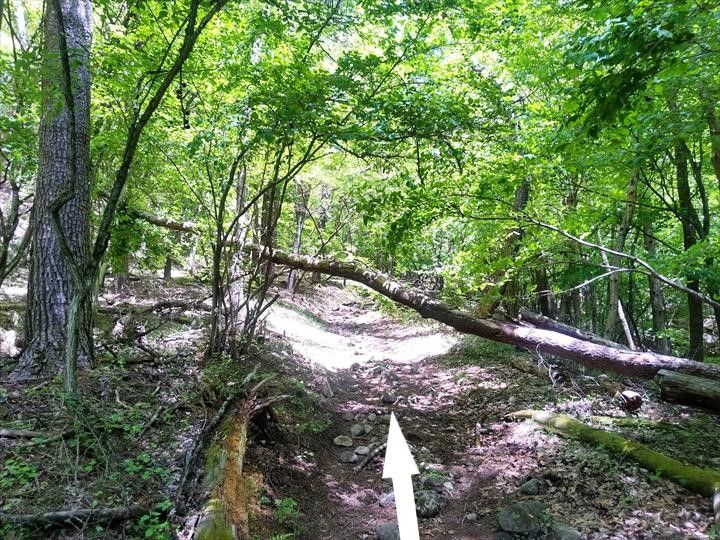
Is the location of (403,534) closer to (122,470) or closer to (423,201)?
(122,470)

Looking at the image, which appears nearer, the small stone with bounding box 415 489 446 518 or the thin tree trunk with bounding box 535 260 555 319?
the small stone with bounding box 415 489 446 518

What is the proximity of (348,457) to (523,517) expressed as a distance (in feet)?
8.03

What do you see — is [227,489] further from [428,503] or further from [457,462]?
[457,462]

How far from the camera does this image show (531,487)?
15.4 ft

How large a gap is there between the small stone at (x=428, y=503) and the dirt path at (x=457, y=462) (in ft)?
0.21

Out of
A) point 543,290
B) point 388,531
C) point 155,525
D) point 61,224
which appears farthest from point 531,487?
point 543,290

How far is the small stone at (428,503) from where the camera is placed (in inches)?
180

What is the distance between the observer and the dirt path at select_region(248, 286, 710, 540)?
414 cm

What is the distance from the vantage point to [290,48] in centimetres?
655

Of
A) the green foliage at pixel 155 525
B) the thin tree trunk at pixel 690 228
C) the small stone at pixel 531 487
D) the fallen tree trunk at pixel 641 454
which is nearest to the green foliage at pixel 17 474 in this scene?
the green foliage at pixel 155 525

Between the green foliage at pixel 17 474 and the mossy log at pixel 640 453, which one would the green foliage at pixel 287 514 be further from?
the mossy log at pixel 640 453

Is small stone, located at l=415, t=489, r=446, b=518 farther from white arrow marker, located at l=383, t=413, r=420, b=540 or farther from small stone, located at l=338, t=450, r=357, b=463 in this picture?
white arrow marker, located at l=383, t=413, r=420, b=540

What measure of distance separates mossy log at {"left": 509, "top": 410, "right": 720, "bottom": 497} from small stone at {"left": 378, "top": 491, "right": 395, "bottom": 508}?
2.52 metres

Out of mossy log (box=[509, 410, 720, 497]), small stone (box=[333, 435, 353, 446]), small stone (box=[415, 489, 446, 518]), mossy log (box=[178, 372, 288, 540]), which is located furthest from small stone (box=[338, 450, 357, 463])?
mossy log (box=[509, 410, 720, 497])
